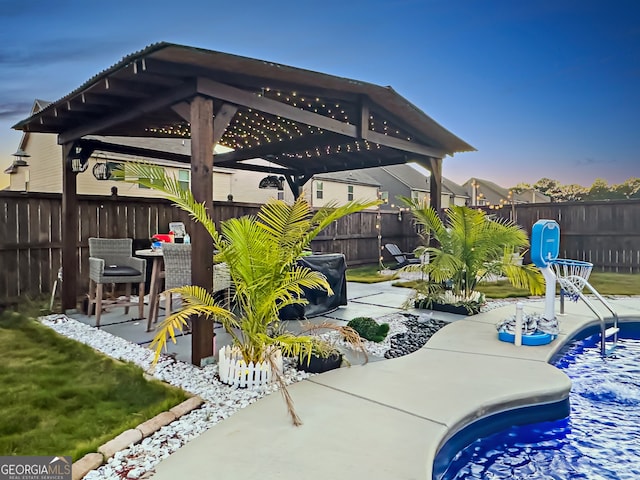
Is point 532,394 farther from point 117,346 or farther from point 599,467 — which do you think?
point 117,346

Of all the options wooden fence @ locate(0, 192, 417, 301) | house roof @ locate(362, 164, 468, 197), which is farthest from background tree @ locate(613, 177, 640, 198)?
wooden fence @ locate(0, 192, 417, 301)

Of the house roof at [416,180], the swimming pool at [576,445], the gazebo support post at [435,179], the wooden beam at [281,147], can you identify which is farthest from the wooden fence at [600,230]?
the house roof at [416,180]

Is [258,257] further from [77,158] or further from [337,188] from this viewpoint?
[337,188]

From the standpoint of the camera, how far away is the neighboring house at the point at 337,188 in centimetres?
1697

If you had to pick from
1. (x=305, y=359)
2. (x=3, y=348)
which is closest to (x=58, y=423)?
(x=305, y=359)

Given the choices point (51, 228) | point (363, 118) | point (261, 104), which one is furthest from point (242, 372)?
point (51, 228)

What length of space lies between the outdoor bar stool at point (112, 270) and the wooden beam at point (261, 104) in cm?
243

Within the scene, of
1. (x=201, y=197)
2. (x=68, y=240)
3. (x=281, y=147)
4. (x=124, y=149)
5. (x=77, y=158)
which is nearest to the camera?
(x=201, y=197)

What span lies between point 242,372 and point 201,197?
1443 mm

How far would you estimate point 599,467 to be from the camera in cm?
223

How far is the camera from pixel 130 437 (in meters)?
2.21

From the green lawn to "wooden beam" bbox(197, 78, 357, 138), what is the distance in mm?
2403

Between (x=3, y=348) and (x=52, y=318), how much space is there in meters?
1.32

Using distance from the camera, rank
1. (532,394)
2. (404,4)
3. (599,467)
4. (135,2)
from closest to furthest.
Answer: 1. (599,467)
2. (532,394)
3. (135,2)
4. (404,4)
